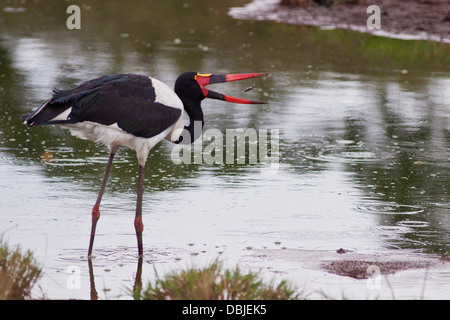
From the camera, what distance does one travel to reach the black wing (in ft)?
23.0

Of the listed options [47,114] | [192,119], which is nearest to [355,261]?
[192,119]

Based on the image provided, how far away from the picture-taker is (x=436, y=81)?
14617mm

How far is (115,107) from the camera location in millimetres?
7137

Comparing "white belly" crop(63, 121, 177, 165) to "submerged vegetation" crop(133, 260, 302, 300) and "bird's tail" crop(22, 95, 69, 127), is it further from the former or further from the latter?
"submerged vegetation" crop(133, 260, 302, 300)

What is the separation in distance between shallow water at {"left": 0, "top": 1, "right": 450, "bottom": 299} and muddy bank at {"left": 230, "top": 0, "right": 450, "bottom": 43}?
44.4 inches

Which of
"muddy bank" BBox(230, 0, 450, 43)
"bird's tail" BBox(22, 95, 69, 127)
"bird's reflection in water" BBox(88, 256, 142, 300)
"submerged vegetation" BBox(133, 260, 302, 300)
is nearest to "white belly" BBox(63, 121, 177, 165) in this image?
"bird's tail" BBox(22, 95, 69, 127)

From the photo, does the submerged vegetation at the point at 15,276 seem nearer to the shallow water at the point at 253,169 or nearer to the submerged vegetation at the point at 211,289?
the shallow water at the point at 253,169

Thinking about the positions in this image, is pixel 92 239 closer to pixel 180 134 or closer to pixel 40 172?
pixel 180 134

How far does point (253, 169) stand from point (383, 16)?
1155 cm

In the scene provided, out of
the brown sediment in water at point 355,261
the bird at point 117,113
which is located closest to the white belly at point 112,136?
the bird at point 117,113

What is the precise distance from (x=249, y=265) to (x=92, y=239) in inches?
46.3

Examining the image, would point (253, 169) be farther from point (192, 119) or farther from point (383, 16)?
point (383, 16)

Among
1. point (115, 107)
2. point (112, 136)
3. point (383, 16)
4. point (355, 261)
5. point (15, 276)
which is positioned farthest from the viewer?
point (383, 16)
